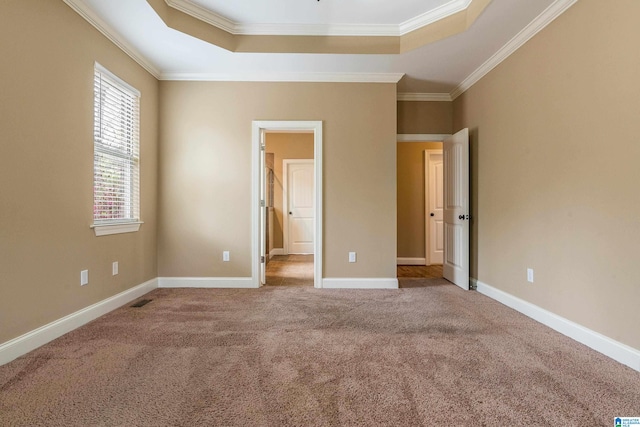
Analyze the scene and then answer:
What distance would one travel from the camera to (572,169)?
7.55 feet

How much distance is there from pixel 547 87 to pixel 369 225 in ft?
7.07

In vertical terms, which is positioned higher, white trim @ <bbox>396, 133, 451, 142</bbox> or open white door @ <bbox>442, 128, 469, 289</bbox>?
white trim @ <bbox>396, 133, 451, 142</bbox>

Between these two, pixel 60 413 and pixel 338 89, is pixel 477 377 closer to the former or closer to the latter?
pixel 60 413

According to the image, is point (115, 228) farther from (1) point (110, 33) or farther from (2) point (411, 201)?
(2) point (411, 201)

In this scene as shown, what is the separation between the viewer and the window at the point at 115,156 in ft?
8.93

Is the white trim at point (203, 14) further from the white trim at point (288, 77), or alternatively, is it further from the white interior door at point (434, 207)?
the white interior door at point (434, 207)

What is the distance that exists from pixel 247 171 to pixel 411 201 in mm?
3067

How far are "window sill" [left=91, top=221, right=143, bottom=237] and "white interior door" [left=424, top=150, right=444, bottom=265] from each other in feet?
14.6

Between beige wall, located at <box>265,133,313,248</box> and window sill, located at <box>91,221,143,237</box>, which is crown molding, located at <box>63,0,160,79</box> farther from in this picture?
beige wall, located at <box>265,133,313,248</box>

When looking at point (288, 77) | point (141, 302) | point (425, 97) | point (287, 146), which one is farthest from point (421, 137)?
point (141, 302)

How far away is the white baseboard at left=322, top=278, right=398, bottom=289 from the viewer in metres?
3.71

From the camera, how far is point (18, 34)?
1947 millimetres

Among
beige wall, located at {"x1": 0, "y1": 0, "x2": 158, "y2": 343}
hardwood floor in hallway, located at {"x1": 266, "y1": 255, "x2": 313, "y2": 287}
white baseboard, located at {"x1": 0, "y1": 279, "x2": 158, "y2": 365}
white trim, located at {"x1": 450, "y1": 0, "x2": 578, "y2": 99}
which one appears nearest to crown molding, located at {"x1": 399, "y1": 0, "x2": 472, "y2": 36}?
white trim, located at {"x1": 450, "y1": 0, "x2": 578, "y2": 99}

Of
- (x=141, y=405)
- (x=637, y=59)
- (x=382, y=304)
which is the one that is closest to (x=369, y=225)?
(x=382, y=304)
